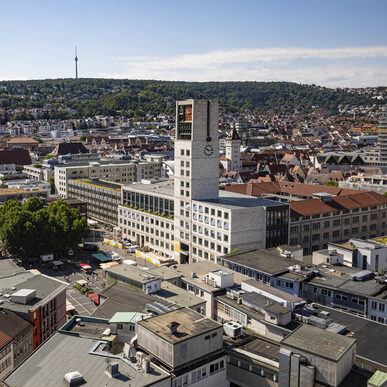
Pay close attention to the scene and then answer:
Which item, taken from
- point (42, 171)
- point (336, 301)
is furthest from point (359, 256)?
point (42, 171)

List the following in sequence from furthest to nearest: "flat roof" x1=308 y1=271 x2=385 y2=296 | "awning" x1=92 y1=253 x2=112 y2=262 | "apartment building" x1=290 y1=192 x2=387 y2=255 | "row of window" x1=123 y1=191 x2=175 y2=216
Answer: "row of window" x1=123 y1=191 x2=175 y2=216 < "apartment building" x1=290 y1=192 x2=387 y2=255 < "awning" x1=92 y1=253 x2=112 y2=262 < "flat roof" x1=308 y1=271 x2=385 y2=296

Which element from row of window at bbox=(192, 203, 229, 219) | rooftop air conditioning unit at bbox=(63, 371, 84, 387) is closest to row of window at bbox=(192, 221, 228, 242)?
row of window at bbox=(192, 203, 229, 219)

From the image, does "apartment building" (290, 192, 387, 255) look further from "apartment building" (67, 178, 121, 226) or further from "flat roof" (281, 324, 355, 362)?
"flat roof" (281, 324, 355, 362)

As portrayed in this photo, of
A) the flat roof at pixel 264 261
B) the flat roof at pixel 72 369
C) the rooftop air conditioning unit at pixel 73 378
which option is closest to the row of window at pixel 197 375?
the flat roof at pixel 72 369

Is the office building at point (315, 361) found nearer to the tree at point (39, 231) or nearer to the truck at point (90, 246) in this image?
the tree at point (39, 231)

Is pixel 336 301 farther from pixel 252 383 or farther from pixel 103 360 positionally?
pixel 103 360

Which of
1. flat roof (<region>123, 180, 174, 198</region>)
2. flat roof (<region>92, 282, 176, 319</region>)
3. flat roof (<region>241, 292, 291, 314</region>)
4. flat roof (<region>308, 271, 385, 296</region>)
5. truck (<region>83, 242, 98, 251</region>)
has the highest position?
flat roof (<region>123, 180, 174, 198</region>)

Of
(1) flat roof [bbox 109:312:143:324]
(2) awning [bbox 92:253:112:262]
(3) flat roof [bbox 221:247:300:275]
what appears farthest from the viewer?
(2) awning [bbox 92:253:112:262]
